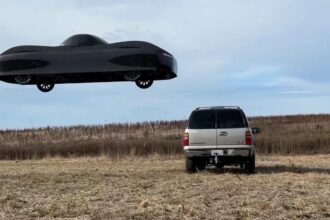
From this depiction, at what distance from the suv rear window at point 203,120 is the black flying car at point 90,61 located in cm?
392

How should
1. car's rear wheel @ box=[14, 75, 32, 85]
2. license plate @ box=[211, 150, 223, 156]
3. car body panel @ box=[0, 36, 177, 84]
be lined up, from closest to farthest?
car body panel @ box=[0, 36, 177, 84] → car's rear wheel @ box=[14, 75, 32, 85] → license plate @ box=[211, 150, 223, 156]

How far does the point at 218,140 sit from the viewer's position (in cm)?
1684

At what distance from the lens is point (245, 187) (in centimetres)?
1270

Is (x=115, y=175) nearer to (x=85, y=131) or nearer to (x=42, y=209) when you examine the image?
(x=42, y=209)

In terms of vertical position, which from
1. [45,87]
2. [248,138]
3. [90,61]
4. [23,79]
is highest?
[90,61]

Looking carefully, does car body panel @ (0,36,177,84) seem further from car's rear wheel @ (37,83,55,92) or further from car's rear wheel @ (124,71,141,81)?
car's rear wheel @ (37,83,55,92)

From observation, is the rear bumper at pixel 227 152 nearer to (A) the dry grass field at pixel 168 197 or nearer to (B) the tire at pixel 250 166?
(B) the tire at pixel 250 166

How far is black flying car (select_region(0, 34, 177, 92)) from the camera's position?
12.5m

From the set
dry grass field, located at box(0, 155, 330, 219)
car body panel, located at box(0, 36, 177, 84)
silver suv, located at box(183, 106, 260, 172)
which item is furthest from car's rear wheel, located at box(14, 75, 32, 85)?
silver suv, located at box(183, 106, 260, 172)

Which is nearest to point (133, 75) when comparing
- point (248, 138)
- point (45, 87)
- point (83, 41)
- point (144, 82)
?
point (144, 82)

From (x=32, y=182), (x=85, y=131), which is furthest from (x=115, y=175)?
(x=85, y=131)

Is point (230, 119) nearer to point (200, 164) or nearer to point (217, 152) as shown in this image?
point (217, 152)

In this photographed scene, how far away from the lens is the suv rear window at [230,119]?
17.1m

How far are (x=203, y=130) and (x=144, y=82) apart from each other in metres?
4.12
